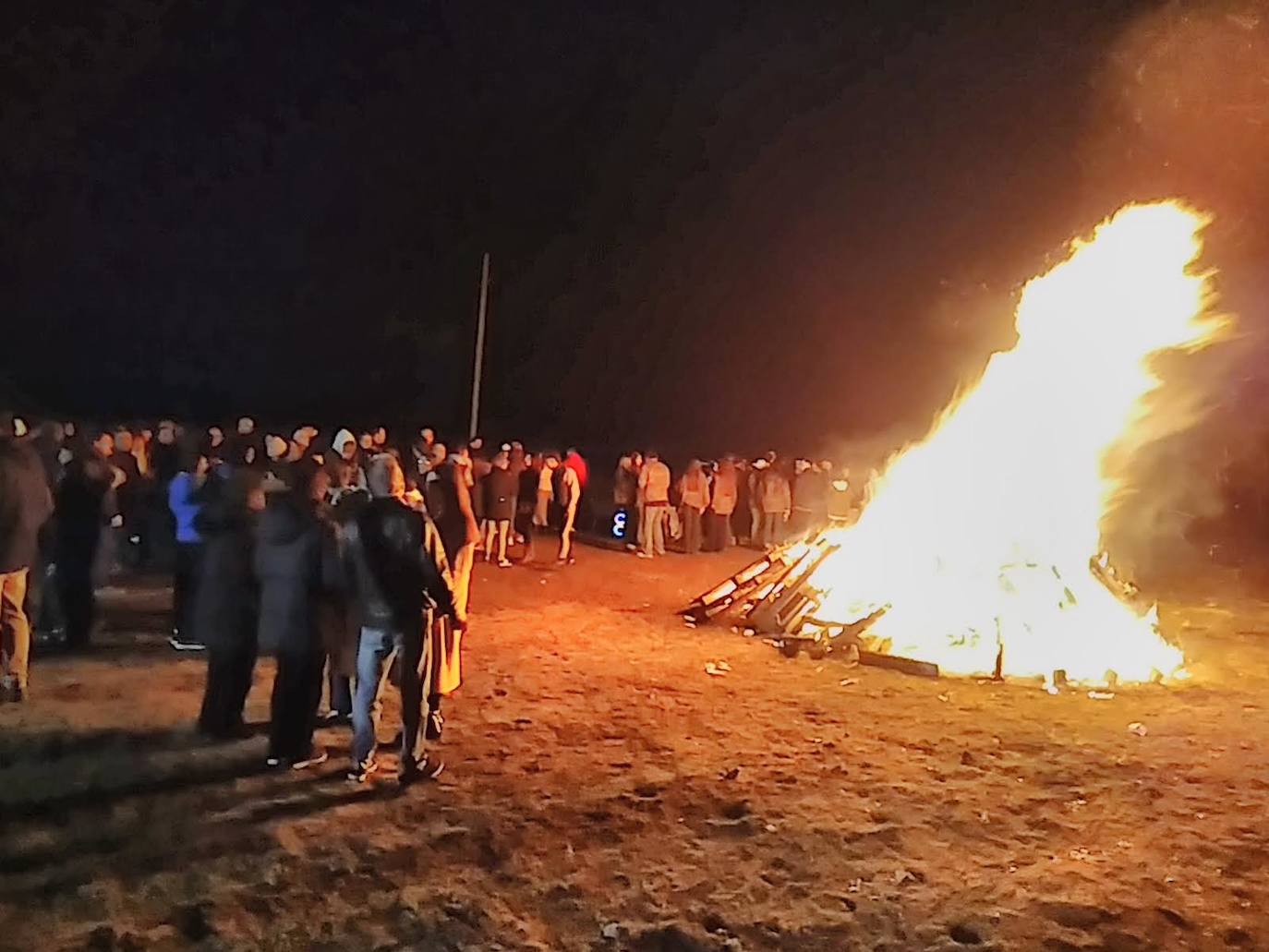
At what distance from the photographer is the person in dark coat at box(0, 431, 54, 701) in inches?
344

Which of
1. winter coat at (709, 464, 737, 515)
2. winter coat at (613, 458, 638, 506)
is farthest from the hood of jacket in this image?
winter coat at (709, 464, 737, 515)

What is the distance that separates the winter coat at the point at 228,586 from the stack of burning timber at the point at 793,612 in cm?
598

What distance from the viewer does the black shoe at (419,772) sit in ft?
25.5

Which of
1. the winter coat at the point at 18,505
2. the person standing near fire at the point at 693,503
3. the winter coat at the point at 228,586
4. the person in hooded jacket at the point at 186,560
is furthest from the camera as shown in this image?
the person standing near fire at the point at 693,503

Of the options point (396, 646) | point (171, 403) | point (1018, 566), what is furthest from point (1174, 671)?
point (171, 403)

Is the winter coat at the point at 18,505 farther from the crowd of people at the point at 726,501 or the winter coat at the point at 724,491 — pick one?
the winter coat at the point at 724,491

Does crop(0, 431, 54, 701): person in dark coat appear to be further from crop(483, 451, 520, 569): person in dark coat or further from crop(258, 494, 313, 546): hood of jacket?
crop(483, 451, 520, 569): person in dark coat

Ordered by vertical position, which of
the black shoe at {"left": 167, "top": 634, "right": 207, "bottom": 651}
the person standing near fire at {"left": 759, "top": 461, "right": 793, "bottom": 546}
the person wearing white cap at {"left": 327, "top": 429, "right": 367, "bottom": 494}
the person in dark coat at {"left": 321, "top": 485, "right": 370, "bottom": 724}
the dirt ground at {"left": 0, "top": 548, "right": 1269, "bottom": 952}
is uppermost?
the person standing near fire at {"left": 759, "top": 461, "right": 793, "bottom": 546}

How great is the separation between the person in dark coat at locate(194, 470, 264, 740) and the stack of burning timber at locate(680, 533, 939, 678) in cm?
590

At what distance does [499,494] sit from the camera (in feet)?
58.9

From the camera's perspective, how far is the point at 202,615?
8477 mm

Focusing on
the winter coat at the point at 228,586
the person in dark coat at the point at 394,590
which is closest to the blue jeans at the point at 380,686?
the person in dark coat at the point at 394,590

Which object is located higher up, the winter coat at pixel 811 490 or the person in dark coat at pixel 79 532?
the winter coat at pixel 811 490

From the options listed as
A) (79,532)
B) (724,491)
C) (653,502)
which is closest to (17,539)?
(79,532)
